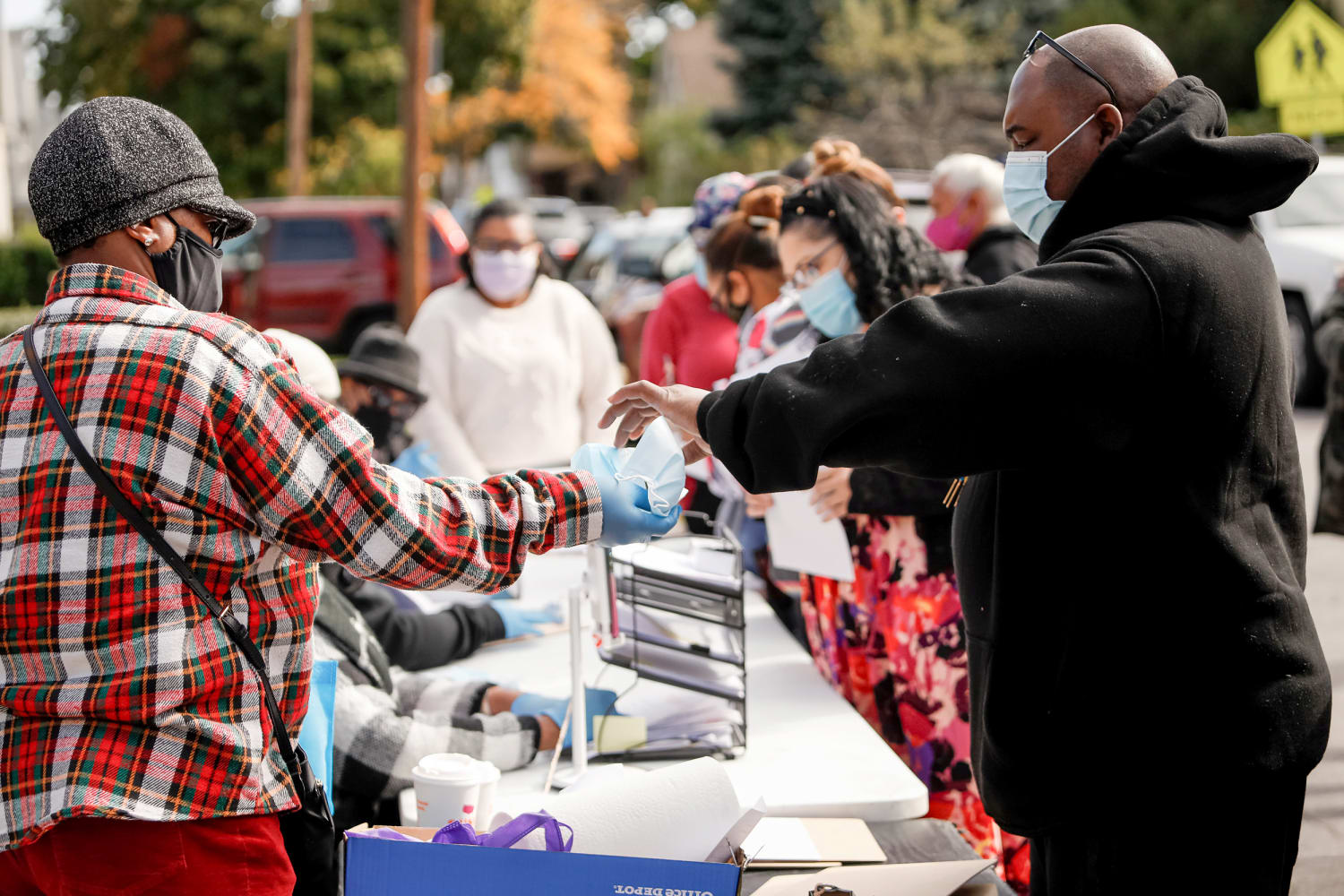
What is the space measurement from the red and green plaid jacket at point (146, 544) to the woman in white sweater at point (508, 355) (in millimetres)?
2879

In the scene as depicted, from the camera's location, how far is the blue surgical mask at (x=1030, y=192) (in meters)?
1.90

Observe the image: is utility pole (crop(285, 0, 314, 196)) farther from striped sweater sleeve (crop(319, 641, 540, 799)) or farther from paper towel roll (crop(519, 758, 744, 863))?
paper towel roll (crop(519, 758, 744, 863))

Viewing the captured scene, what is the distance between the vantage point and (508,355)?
15.3ft

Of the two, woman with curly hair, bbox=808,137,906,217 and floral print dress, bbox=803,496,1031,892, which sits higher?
Answer: woman with curly hair, bbox=808,137,906,217

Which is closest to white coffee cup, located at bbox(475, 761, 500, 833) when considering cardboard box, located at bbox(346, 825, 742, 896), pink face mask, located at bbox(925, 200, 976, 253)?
cardboard box, located at bbox(346, 825, 742, 896)

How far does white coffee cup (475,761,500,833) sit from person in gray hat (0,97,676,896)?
466 millimetres

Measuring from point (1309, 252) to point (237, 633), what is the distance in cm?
1059

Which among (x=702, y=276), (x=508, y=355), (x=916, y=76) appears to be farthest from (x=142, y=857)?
(x=916, y=76)

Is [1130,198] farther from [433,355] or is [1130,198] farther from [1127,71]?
[433,355]

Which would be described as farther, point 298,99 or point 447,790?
point 298,99

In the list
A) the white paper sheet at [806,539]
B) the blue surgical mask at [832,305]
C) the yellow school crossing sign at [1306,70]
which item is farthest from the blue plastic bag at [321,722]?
the yellow school crossing sign at [1306,70]

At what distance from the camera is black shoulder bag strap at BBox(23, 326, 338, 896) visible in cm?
154

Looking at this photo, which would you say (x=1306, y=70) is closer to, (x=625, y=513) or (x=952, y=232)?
(x=952, y=232)

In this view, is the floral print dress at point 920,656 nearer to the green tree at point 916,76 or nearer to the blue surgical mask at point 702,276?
the blue surgical mask at point 702,276
